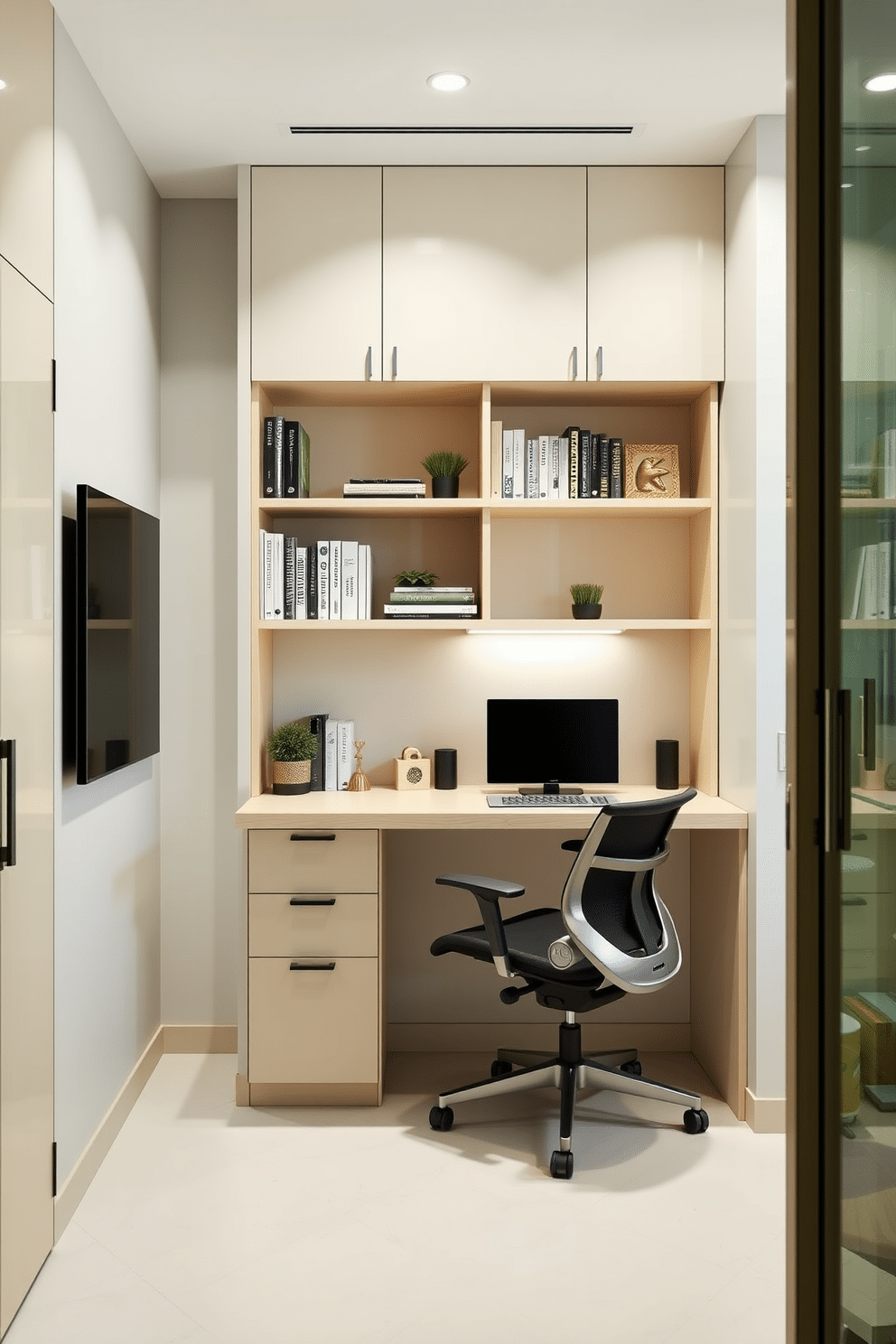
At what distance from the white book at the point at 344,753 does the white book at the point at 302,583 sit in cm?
41

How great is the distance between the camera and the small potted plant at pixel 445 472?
351 cm

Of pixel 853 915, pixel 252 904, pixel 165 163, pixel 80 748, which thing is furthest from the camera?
pixel 165 163

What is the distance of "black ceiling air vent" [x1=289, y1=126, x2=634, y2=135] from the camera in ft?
10.3

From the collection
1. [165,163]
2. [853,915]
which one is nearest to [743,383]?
[165,163]

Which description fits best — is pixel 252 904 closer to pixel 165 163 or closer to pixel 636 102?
pixel 165 163

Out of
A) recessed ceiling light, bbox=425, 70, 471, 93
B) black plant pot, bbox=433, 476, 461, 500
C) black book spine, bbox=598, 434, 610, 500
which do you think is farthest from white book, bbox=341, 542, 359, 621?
recessed ceiling light, bbox=425, 70, 471, 93

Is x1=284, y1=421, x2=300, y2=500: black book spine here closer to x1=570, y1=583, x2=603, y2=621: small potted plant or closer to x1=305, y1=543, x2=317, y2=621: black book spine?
x1=305, y1=543, x2=317, y2=621: black book spine

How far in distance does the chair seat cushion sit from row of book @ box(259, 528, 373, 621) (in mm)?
1077

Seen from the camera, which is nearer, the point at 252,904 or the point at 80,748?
the point at 80,748

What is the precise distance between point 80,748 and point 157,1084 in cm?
142

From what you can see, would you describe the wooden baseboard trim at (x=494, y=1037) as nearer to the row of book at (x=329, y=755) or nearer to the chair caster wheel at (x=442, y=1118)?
the chair caster wheel at (x=442, y=1118)

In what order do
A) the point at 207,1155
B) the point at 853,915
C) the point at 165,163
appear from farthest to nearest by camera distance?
the point at 165,163 < the point at 207,1155 < the point at 853,915

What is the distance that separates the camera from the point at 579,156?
3322mm

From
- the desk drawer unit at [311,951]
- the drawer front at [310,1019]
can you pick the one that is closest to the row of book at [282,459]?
the desk drawer unit at [311,951]
